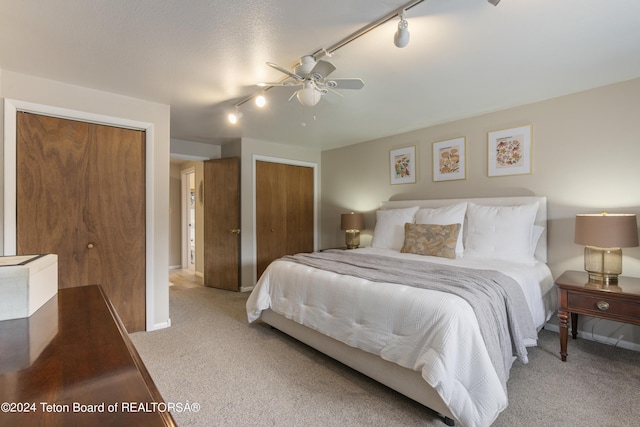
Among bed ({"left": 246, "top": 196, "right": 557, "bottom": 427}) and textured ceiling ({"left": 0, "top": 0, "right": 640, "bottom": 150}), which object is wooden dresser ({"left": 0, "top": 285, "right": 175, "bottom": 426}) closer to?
bed ({"left": 246, "top": 196, "right": 557, "bottom": 427})

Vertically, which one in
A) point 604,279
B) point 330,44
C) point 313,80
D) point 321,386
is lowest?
point 321,386

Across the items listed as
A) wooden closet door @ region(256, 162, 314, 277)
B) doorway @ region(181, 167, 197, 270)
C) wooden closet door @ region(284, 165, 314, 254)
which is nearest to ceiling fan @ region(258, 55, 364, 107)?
wooden closet door @ region(256, 162, 314, 277)

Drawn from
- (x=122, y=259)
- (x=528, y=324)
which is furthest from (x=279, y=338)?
(x=528, y=324)

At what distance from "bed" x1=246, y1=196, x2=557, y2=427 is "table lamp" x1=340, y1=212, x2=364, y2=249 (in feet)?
2.84

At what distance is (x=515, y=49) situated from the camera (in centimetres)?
207

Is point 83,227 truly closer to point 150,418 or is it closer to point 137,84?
point 137,84

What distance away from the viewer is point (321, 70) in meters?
2.08

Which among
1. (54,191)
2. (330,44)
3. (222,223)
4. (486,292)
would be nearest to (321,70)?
(330,44)

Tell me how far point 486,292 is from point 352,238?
2.76 metres

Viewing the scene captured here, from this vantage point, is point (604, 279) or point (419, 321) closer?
point (419, 321)

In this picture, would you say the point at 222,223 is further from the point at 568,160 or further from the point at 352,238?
the point at 568,160

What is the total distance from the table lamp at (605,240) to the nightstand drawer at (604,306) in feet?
0.79

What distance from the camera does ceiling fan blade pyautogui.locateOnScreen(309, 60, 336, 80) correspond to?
199 cm

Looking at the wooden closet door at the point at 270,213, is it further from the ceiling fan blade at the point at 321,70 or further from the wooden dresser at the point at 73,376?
the wooden dresser at the point at 73,376
